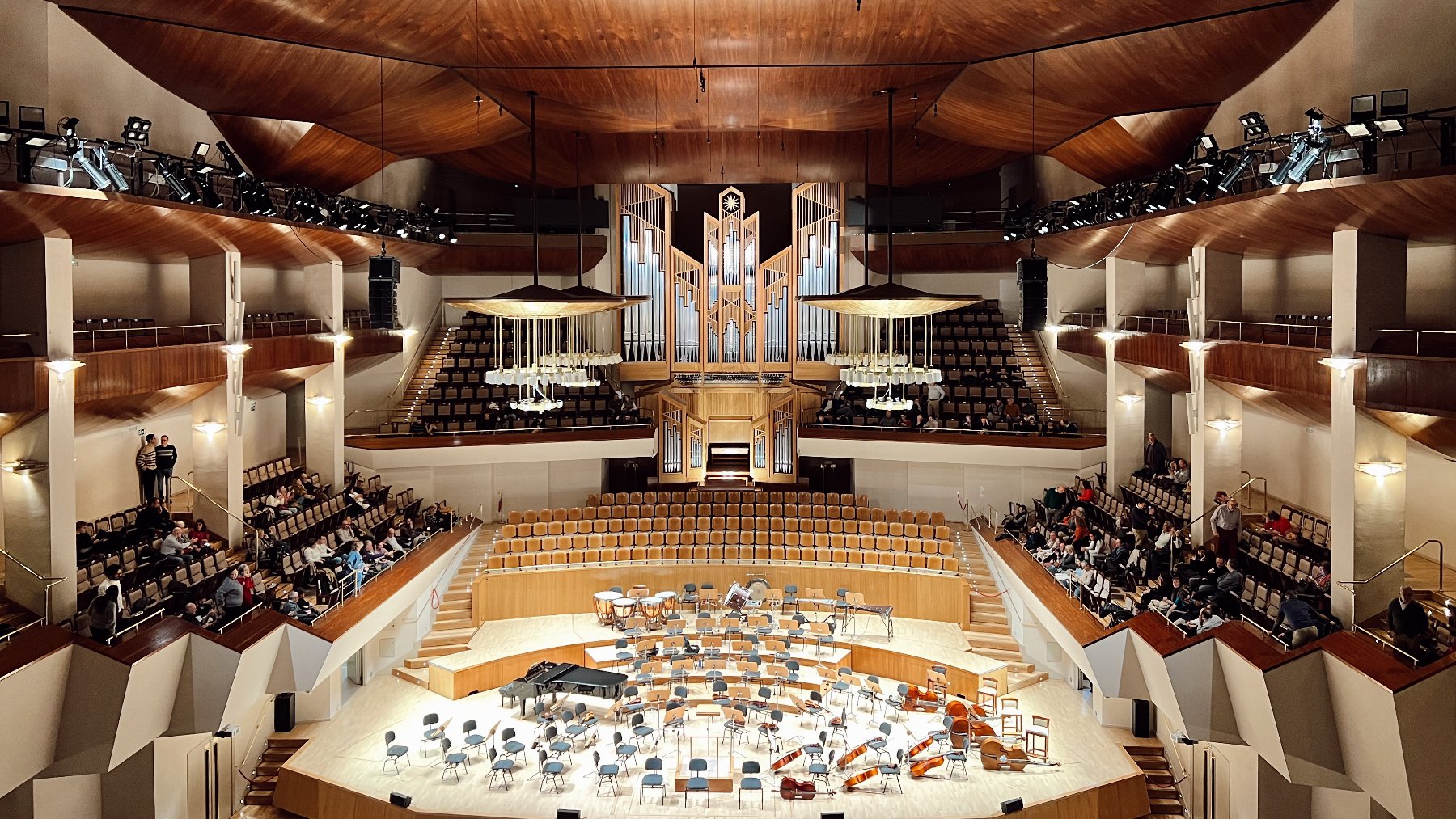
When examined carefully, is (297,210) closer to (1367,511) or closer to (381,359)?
(381,359)

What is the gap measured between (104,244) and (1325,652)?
10412mm

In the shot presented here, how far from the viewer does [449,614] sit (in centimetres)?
1357

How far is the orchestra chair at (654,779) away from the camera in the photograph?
9531mm

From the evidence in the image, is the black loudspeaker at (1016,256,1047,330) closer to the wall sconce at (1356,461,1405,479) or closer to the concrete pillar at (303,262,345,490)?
the wall sconce at (1356,461,1405,479)

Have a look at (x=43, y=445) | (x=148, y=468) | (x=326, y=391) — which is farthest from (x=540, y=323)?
(x=43, y=445)

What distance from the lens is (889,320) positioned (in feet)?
36.6

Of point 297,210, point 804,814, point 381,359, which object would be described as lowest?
point 804,814

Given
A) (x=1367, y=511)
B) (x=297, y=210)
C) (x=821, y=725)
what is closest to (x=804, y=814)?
(x=821, y=725)

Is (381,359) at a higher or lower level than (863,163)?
lower

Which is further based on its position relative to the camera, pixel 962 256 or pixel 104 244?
pixel 962 256

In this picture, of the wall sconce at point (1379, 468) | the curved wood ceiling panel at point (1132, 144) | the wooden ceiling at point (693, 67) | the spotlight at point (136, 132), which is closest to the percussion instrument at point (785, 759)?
the wall sconce at point (1379, 468)

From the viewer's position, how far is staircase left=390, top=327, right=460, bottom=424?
17016mm

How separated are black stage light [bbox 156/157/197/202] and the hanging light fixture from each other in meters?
5.26

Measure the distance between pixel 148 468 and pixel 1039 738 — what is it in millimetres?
9320
